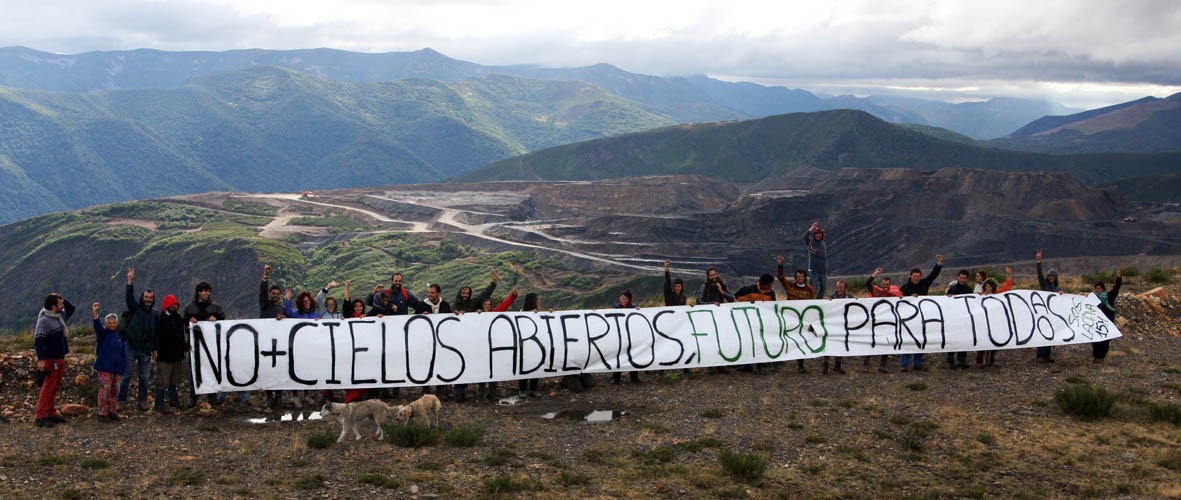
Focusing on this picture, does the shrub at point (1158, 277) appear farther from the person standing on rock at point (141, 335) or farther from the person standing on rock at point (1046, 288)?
the person standing on rock at point (141, 335)

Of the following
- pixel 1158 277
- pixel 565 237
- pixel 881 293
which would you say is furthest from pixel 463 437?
pixel 565 237

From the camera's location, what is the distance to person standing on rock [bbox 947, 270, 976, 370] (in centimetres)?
1458

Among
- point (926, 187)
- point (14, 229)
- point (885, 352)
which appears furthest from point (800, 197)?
point (14, 229)

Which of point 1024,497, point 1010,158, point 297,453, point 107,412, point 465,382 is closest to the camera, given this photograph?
point 1024,497

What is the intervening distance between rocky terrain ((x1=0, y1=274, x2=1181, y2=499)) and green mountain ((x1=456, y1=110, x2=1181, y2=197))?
5054 inches

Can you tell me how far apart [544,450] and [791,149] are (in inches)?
6205

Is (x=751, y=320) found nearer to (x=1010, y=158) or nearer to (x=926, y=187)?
(x=926, y=187)

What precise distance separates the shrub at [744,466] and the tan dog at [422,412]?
3.71 meters

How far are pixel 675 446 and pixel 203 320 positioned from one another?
677 cm

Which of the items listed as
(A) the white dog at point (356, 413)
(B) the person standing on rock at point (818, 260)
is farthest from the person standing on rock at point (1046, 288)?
(A) the white dog at point (356, 413)

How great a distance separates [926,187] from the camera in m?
82.1

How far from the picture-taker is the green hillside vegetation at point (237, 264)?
5659 centimetres

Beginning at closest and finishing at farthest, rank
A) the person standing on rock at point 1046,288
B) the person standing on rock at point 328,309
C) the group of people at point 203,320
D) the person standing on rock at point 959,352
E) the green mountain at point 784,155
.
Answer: the group of people at point 203,320 < the person standing on rock at point 328,309 < the person standing on rock at point 959,352 < the person standing on rock at point 1046,288 < the green mountain at point 784,155

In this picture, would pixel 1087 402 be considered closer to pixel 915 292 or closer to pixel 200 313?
pixel 915 292
